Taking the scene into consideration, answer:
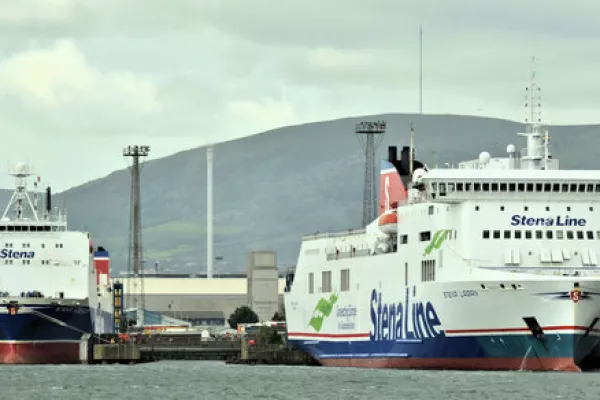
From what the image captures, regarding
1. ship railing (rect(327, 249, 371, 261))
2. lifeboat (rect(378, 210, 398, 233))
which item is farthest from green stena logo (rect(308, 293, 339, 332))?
lifeboat (rect(378, 210, 398, 233))

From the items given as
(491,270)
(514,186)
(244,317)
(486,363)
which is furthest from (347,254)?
(244,317)

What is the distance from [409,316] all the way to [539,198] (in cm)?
736

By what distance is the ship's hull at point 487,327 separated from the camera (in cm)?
6531

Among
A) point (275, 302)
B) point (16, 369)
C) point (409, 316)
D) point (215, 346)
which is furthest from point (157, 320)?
point (409, 316)

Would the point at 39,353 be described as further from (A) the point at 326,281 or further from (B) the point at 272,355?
(A) the point at 326,281

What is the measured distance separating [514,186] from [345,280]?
1434cm

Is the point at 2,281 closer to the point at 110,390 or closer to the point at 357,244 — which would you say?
the point at 357,244

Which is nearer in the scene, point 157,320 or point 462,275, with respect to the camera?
point 462,275

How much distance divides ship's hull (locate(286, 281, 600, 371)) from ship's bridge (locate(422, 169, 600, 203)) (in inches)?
143

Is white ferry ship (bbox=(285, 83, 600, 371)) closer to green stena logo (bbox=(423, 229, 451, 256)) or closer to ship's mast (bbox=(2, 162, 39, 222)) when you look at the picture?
green stena logo (bbox=(423, 229, 451, 256))

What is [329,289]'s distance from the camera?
84188 millimetres

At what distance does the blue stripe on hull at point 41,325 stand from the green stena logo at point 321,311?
47.7ft

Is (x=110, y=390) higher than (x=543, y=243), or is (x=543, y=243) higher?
(x=543, y=243)

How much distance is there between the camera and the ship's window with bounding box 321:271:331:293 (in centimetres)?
8438
